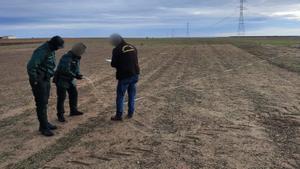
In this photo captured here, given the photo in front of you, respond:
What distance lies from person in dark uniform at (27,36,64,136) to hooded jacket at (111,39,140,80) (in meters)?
1.42

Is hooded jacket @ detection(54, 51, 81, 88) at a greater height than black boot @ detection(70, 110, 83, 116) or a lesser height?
greater

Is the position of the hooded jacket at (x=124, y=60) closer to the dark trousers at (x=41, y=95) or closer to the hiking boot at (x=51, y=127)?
the dark trousers at (x=41, y=95)

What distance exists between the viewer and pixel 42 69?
839 cm

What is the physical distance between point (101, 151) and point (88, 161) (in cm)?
56

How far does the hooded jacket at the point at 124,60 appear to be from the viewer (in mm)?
9500

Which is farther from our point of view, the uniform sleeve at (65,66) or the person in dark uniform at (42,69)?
the uniform sleeve at (65,66)

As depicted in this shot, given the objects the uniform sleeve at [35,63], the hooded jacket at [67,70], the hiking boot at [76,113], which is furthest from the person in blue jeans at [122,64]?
the uniform sleeve at [35,63]

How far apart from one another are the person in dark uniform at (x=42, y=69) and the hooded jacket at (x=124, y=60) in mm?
1420

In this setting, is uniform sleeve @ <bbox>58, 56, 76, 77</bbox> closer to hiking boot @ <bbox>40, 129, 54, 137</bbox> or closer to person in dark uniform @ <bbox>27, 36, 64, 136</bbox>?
person in dark uniform @ <bbox>27, 36, 64, 136</bbox>

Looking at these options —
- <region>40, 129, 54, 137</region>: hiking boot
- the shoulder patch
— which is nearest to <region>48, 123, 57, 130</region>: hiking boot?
<region>40, 129, 54, 137</region>: hiking boot

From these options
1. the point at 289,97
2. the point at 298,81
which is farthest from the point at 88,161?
the point at 298,81

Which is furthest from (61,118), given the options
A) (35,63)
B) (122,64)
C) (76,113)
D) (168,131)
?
(168,131)

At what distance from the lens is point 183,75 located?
758 inches

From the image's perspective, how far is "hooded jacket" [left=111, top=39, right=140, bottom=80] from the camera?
9500mm
